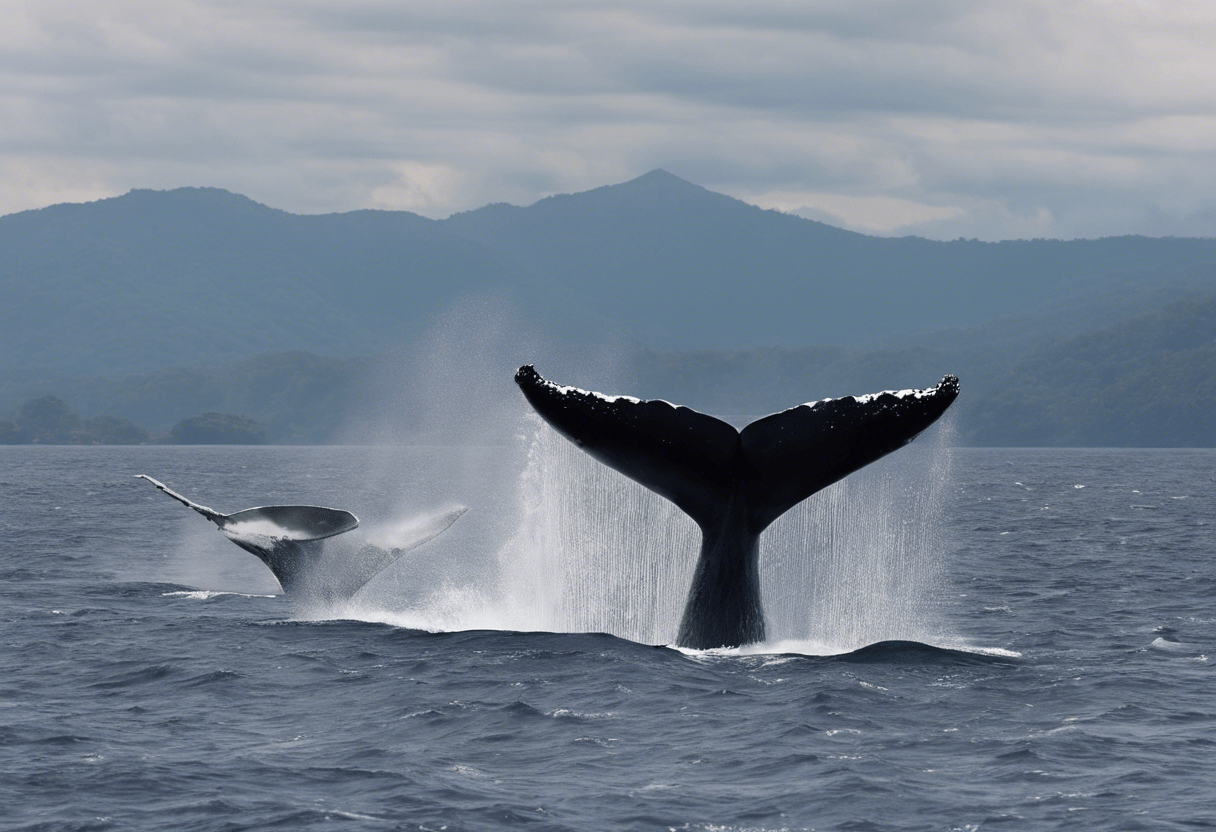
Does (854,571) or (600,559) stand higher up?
(854,571)

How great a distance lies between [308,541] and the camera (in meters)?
18.1

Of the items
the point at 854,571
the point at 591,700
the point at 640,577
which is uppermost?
the point at 854,571

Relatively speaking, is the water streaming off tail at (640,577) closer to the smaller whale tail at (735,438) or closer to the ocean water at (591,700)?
the ocean water at (591,700)

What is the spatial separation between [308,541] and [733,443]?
299 inches

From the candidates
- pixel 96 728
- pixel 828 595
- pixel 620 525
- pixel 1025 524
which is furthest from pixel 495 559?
pixel 1025 524

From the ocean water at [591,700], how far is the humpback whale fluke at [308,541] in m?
0.41

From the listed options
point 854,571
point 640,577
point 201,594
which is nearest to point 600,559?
point 640,577

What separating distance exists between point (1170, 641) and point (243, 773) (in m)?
12.2

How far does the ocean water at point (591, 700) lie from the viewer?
10.4 meters

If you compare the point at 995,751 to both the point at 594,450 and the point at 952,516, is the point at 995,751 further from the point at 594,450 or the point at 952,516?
the point at 952,516

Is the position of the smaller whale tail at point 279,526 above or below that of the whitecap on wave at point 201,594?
above

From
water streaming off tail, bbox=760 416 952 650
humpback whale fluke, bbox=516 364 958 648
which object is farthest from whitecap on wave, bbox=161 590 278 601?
humpback whale fluke, bbox=516 364 958 648

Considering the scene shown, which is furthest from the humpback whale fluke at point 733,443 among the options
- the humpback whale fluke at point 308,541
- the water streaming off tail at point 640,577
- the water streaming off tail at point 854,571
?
the humpback whale fluke at point 308,541

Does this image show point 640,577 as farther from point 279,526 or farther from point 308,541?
point 279,526
